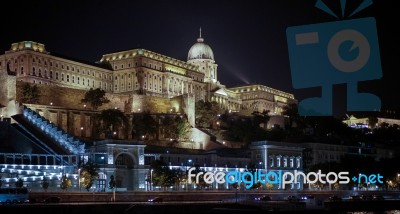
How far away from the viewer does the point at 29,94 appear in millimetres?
95375

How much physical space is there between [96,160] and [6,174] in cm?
1050

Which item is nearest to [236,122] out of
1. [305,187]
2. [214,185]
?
[305,187]

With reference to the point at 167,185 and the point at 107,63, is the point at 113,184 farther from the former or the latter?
the point at 107,63

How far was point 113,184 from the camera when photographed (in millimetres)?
69688

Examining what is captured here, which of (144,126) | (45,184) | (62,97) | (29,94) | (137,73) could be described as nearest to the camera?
(45,184)

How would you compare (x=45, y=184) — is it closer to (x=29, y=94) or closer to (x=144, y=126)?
(x=29, y=94)

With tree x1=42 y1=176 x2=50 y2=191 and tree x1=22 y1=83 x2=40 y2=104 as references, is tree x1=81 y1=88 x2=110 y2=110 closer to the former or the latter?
tree x1=22 y1=83 x2=40 y2=104

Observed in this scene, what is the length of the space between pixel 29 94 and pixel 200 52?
3243 inches

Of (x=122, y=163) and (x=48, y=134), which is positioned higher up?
(x=48, y=134)

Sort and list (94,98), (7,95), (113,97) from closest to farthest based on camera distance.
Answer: (7,95) < (94,98) < (113,97)

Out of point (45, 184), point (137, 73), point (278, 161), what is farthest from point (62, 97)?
point (45, 184)

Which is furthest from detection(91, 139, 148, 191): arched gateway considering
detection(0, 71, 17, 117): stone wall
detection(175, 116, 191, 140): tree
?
detection(175, 116, 191, 140): tree

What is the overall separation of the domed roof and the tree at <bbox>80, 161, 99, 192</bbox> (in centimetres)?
10473

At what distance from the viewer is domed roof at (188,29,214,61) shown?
17250 cm
